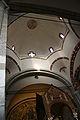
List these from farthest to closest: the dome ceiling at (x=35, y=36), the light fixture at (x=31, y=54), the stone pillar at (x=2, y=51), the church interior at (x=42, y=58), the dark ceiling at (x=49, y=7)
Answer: the light fixture at (x=31, y=54), the dome ceiling at (x=35, y=36), the church interior at (x=42, y=58), the dark ceiling at (x=49, y=7), the stone pillar at (x=2, y=51)

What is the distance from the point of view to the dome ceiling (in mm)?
11656

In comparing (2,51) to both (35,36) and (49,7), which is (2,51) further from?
(35,36)

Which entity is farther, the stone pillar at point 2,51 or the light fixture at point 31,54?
the light fixture at point 31,54

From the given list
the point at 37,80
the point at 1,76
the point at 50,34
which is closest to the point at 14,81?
the point at 37,80

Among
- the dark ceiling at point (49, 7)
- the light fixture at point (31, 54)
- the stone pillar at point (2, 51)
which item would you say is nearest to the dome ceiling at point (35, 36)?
the light fixture at point (31, 54)

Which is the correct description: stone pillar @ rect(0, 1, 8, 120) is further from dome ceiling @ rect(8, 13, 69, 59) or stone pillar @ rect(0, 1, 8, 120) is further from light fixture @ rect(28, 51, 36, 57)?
light fixture @ rect(28, 51, 36, 57)

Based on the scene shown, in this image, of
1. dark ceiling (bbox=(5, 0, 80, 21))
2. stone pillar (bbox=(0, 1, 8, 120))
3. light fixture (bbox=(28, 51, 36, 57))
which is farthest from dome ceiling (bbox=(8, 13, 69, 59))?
stone pillar (bbox=(0, 1, 8, 120))

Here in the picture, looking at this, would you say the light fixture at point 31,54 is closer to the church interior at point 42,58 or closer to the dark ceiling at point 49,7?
the church interior at point 42,58

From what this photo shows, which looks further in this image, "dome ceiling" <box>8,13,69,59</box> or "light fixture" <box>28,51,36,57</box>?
"light fixture" <box>28,51,36,57</box>

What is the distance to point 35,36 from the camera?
41.7 feet

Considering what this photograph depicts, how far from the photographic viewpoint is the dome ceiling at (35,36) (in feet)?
38.2

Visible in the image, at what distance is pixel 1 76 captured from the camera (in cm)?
334

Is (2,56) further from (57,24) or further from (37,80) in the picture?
(37,80)

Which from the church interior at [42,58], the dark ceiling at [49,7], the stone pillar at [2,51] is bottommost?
the stone pillar at [2,51]
